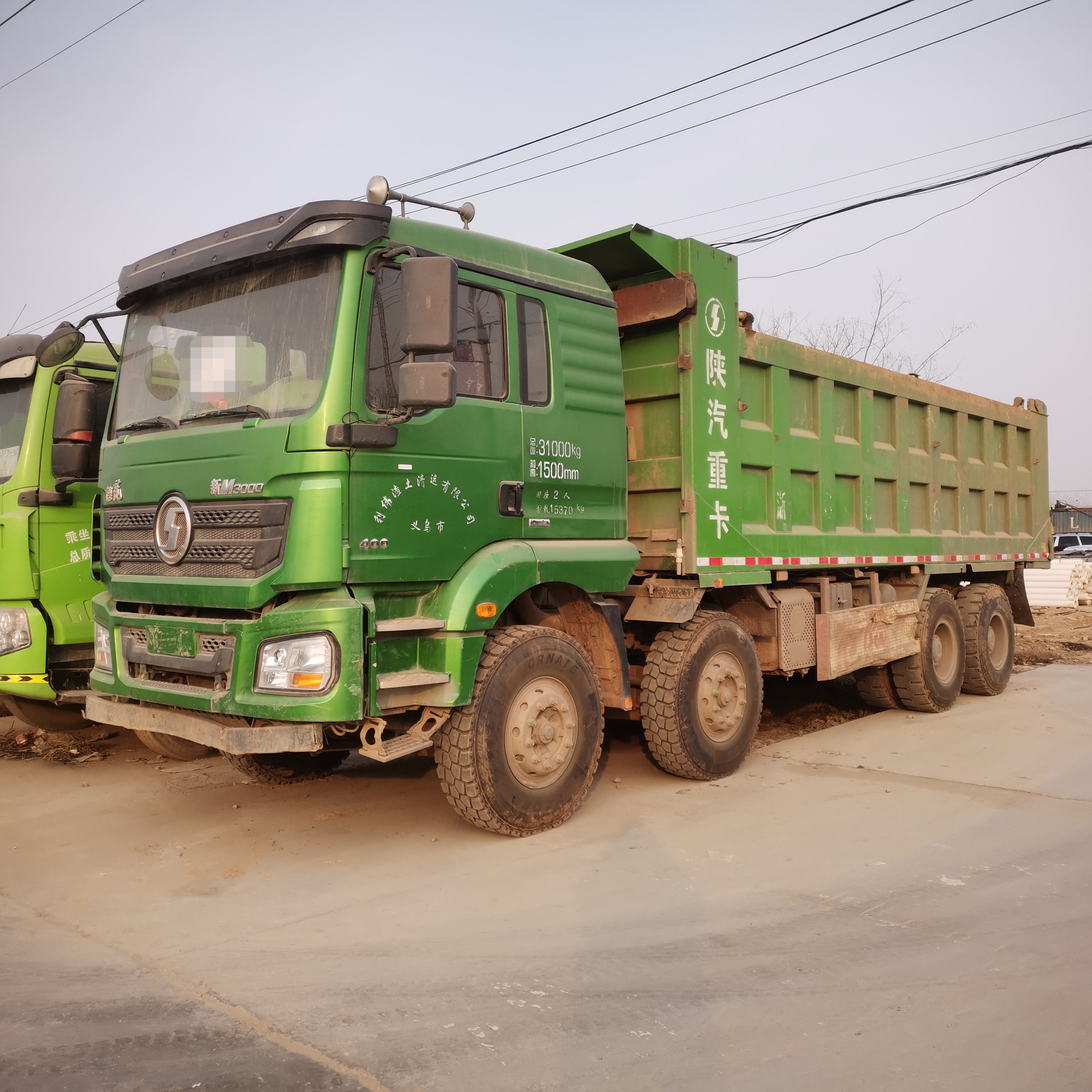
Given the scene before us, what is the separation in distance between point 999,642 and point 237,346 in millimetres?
8118

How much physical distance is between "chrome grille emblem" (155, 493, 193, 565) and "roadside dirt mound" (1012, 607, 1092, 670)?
8.90 metres

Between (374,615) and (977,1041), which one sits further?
(374,615)

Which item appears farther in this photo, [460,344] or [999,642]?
[999,642]

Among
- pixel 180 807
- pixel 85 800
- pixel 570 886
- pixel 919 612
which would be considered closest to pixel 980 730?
pixel 919 612

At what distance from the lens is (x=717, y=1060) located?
299cm

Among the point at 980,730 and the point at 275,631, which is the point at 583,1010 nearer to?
the point at 275,631

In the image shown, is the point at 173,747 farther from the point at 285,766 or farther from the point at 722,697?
the point at 722,697

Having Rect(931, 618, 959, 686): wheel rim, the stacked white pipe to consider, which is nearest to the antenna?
Rect(931, 618, 959, 686): wheel rim

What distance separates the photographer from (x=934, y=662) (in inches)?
358

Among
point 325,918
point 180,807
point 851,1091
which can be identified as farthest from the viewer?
point 180,807

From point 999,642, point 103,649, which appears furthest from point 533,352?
point 999,642

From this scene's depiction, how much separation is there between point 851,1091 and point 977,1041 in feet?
1.76

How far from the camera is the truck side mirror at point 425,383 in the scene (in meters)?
4.40

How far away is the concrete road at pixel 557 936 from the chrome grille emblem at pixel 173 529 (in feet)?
4.86
